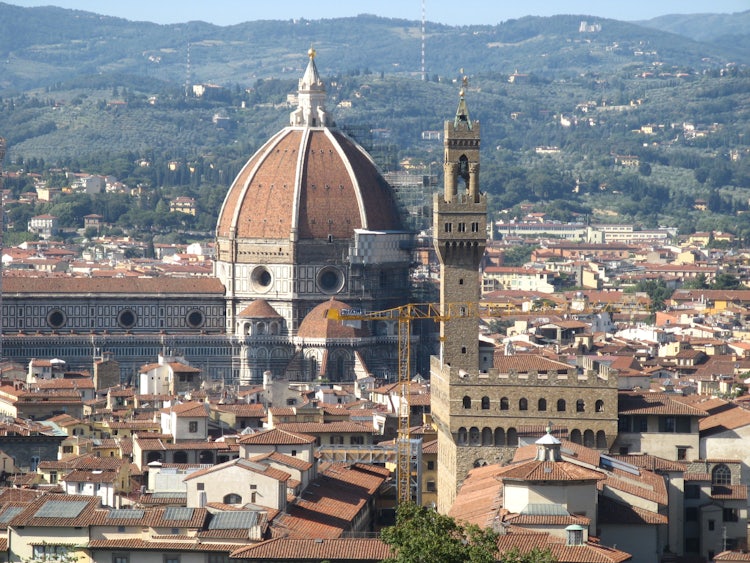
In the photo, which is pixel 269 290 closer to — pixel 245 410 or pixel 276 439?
pixel 245 410

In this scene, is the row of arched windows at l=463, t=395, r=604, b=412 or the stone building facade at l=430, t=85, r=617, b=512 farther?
the row of arched windows at l=463, t=395, r=604, b=412

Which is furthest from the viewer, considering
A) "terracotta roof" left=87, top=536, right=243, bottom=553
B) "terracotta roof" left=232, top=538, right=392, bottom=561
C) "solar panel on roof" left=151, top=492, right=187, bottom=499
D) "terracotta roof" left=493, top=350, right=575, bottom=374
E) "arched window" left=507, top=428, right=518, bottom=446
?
"terracotta roof" left=493, top=350, right=575, bottom=374

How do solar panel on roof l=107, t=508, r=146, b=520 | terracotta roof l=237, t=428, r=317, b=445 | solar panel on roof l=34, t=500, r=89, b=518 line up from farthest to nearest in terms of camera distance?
terracotta roof l=237, t=428, r=317, b=445
solar panel on roof l=34, t=500, r=89, b=518
solar panel on roof l=107, t=508, r=146, b=520

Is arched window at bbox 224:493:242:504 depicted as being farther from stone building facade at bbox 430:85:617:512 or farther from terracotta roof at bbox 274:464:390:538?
stone building facade at bbox 430:85:617:512

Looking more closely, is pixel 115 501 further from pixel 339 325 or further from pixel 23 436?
pixel 339 325

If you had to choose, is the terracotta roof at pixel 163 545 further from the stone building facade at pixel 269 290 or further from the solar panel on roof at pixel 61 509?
the stone building facade at pixel 269 290

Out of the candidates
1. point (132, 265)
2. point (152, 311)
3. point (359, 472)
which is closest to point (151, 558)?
point (359, 472)

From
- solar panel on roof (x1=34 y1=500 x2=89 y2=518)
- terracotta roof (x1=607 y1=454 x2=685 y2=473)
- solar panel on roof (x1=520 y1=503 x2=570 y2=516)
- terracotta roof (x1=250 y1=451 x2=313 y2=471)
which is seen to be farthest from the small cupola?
solar panel on roof (x1=34 y1=500 x2=89 y2=518)

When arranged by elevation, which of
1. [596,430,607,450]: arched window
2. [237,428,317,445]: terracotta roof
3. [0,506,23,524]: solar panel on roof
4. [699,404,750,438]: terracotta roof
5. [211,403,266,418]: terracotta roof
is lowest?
[211,403,266,418]: terracotta roof
